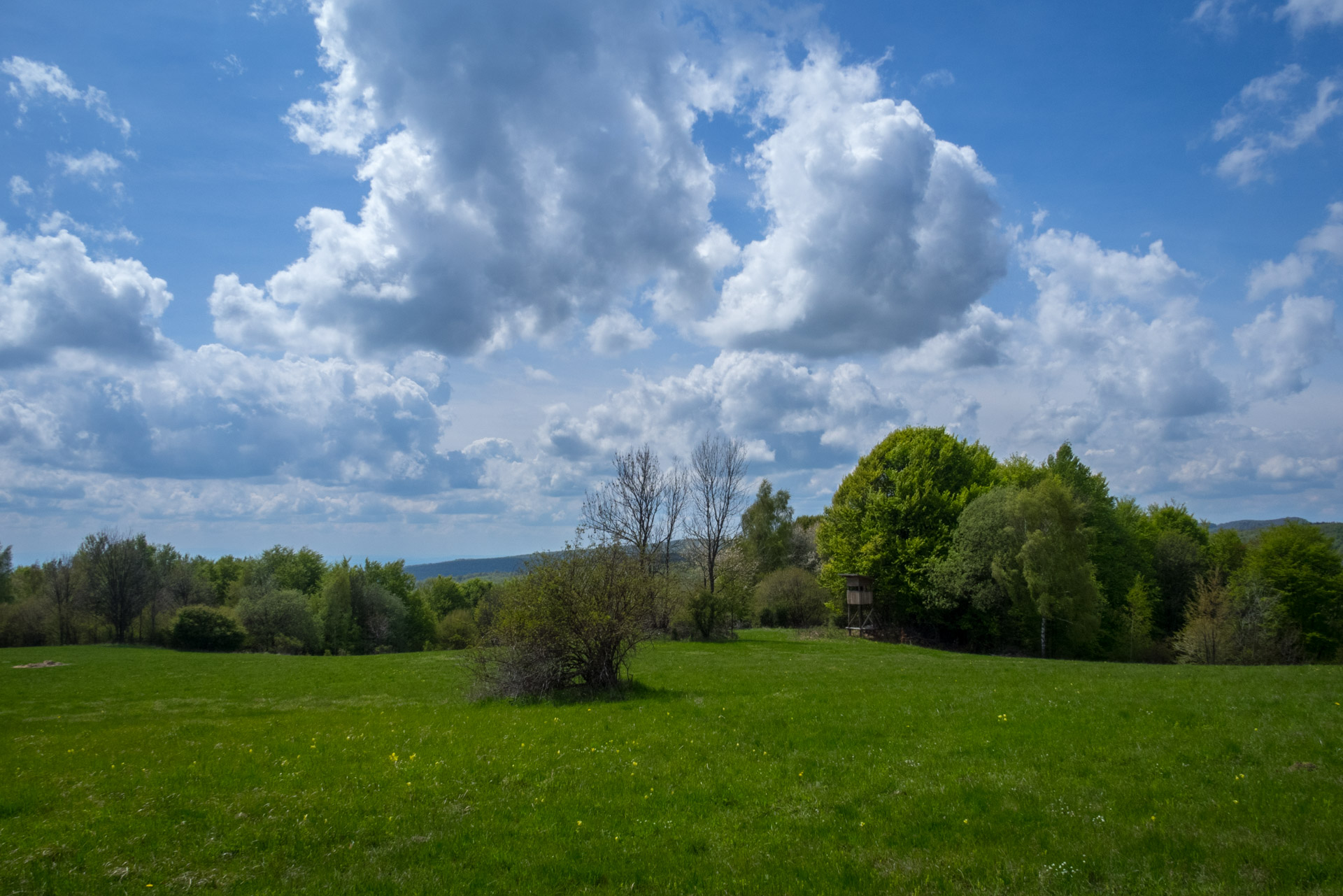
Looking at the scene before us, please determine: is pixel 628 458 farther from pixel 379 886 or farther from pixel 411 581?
pixel 411 581

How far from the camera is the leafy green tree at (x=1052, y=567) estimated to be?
39188 mm

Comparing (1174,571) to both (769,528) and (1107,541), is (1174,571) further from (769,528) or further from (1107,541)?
(769,528)

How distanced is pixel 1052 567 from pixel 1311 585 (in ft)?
61.5

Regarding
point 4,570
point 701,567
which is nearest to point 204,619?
point 4,570

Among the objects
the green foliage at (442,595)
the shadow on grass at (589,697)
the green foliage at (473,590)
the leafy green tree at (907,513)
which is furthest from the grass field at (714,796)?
the green foliage at (473,590)

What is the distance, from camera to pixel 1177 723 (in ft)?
40.0

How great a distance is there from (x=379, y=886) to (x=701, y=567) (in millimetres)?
49510

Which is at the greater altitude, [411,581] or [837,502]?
[837,502]

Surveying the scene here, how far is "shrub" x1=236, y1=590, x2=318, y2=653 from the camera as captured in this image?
5675 cm

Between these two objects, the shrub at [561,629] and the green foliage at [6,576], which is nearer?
the shrub at [561,629]

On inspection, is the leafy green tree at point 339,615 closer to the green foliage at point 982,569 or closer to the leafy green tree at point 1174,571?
the green foliage at point 982,569

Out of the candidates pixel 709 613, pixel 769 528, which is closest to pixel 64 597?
pixel 709 613

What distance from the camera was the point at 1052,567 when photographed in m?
39.1

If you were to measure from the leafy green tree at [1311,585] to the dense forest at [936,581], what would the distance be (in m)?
0.10
